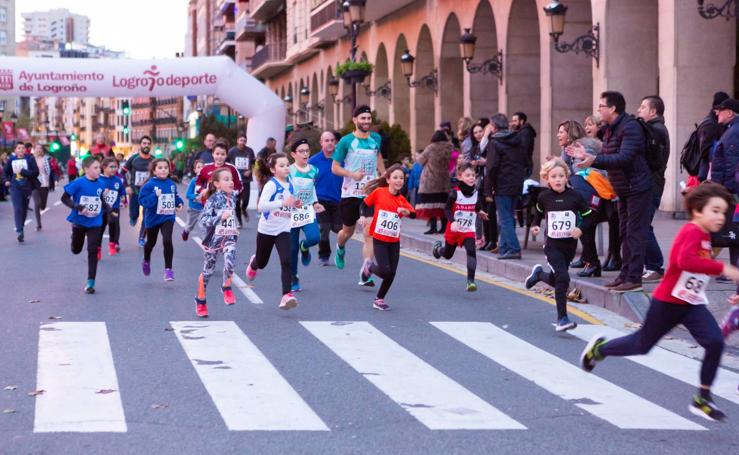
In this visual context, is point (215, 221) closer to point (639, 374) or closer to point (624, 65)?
point (639, 374)

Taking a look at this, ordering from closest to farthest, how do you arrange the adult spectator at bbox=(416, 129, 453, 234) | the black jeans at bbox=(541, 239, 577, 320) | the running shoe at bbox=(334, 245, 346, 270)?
the black jeans at bbox=(541, 239, 577, 320) < the running shoe at bbox=(334, 245, 346, 270) < the adult spectator at bbox=(416, 129, 453, 234)

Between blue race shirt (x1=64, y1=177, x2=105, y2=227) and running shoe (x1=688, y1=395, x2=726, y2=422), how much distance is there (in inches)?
323

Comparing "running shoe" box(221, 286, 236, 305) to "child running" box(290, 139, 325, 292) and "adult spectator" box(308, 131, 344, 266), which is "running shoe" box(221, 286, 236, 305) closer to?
"child running" box(290, 139, 325, 292)

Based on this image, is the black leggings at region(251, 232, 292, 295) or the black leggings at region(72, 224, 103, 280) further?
the black leggings at region(72, 224, 103, 280)

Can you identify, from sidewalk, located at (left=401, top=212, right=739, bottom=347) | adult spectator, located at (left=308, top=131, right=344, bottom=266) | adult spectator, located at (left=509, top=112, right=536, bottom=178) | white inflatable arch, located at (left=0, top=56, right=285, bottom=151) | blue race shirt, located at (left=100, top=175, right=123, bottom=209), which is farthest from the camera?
white inflatable arch, located at (left=0, top=56, right=285, bottom=151)

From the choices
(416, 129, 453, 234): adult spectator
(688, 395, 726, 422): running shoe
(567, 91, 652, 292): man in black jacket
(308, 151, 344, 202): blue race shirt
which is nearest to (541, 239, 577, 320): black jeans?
(567, 91, 652, 292): man in black jacket

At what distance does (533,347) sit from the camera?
9.38 metres

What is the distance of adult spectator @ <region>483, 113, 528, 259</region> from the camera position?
1566cm

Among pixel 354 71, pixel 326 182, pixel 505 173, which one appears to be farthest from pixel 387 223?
pixel 354 71

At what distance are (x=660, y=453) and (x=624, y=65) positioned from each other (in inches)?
801

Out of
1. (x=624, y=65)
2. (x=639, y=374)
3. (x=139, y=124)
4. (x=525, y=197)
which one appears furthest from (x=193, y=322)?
(x=139, y=124)

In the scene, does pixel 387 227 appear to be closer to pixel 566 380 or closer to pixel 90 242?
pixel 90 242

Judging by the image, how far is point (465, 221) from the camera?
13.0m

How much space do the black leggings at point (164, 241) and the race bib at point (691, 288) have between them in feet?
26.3
